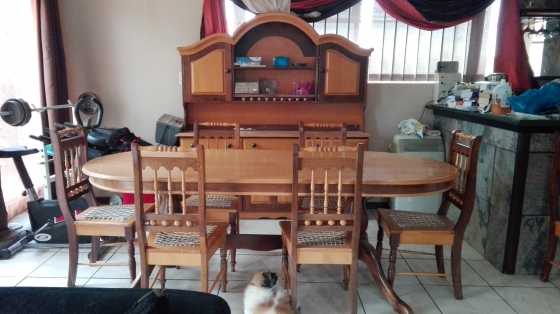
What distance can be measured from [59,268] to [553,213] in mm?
3110

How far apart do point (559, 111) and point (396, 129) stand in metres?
1.55

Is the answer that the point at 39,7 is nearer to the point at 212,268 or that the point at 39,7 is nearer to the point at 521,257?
the point at 212,268

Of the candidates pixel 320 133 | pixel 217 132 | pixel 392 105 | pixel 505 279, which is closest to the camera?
pixel 505 279

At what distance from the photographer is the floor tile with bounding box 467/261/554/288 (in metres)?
2.48

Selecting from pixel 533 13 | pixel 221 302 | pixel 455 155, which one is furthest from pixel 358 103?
pixel 221 302

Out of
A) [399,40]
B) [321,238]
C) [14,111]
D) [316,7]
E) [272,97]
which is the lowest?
[321,238]

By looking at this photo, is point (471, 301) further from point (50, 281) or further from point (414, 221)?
point (50, 281)

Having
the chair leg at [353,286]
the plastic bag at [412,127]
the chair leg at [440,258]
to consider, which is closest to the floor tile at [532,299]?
the chair leg at [440,258]

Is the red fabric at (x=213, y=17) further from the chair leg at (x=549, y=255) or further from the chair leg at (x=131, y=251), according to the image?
the chair leg at (x=549, y=255)

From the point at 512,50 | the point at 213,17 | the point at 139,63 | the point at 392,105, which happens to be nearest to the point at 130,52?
the point at 139,63

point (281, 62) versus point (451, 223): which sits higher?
point (281, 62)

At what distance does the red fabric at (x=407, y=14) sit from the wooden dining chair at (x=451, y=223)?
177 cm

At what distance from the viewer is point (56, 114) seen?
11.5 feet

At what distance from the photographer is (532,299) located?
2312 millimetres
